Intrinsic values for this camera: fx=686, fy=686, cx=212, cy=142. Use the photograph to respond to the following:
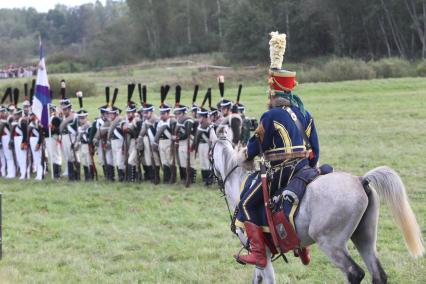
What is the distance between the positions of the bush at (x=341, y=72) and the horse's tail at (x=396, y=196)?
34665mm

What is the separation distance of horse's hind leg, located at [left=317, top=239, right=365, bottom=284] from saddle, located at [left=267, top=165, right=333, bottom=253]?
421mm

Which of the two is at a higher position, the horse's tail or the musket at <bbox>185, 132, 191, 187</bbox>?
the horse's tail

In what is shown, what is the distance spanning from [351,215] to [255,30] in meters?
A: 52.6

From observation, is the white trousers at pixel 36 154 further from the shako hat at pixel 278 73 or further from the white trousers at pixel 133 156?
the shako hat at pixel 278 73

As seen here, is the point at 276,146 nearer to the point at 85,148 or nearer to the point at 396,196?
the point at 396,196

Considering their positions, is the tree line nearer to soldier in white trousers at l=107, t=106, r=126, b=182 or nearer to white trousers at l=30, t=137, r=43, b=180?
white trousers at l=30, t=137, r=43, b=180

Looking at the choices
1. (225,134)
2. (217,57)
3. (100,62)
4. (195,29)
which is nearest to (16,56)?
(100,62)

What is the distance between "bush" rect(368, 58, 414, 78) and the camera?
41.2m

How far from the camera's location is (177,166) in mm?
18016

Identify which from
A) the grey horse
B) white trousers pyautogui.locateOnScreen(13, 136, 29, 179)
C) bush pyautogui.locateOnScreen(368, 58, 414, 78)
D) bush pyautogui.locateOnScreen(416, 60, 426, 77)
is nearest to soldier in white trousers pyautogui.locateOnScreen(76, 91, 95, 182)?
white trousers pyautogui.locateOnScreen(13, 136, 29, 179)

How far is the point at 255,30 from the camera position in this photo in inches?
2299

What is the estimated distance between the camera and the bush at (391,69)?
135 ft

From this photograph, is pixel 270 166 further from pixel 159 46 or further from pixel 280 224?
pixel 159 46

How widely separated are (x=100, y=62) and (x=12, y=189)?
57.4 m
